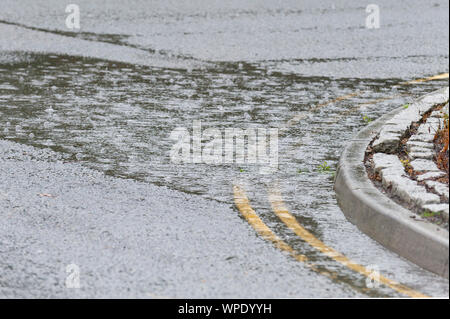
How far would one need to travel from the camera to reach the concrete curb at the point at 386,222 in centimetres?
548

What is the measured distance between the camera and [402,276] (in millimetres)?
5426

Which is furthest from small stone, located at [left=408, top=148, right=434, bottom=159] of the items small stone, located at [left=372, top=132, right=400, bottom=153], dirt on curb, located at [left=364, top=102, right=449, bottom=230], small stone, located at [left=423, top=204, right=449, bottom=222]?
small stone, located at [left=423, top=204, right=449, bottom=222]

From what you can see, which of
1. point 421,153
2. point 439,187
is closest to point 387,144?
point 421,153

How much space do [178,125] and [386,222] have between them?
13.9 ft

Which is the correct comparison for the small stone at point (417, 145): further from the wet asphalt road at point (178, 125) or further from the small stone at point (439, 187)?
the small stone at point (439, 187)

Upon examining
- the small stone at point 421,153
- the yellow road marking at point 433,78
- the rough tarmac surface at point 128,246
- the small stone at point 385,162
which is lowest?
the rough tarmac surface at point 128,246

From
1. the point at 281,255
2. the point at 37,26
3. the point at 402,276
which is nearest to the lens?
the point at 402,276

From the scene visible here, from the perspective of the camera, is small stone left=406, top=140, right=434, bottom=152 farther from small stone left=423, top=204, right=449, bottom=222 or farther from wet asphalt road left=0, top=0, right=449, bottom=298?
small stone left=423, top=204, right=449, bottom=222

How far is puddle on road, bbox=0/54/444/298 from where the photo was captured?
759 cm

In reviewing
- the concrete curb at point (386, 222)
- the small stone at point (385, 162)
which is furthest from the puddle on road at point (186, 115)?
the small stone at point (385, 162)

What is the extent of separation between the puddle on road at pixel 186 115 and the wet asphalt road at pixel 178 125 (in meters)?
0.02
